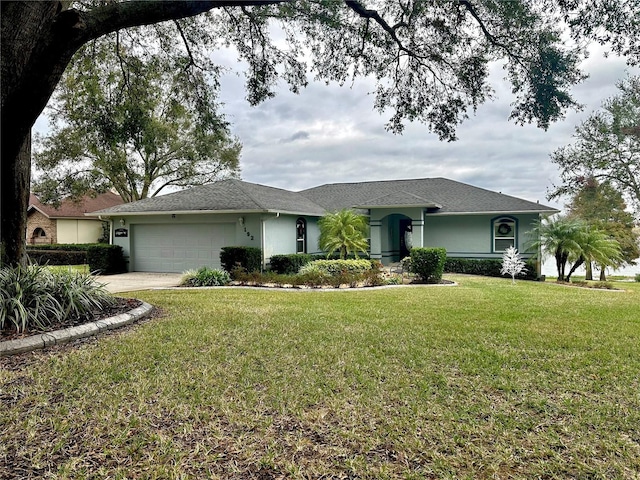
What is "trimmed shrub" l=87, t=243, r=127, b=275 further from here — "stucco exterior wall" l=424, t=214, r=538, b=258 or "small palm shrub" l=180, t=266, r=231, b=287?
"stucco exterior wall" l=424, t=214, r=538, b=258

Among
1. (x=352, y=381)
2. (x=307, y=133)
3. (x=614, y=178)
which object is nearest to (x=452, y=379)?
(x=352, y=381)

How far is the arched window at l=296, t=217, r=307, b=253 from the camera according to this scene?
16769mm

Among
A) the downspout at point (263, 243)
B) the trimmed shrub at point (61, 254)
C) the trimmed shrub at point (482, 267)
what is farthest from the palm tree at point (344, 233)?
the trimmed shrub at point (61, 254)

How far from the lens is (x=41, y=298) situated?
5.32 meters

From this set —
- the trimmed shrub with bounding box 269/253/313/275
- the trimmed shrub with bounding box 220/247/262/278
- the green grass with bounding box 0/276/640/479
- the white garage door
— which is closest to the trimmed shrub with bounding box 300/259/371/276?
the trimmed shrub with bounding box 269/253/313/275

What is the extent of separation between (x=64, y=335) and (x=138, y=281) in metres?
8.53

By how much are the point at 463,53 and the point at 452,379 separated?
6627 mm

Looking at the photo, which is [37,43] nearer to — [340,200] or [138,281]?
[138,281]

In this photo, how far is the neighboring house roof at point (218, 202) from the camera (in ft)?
46.8

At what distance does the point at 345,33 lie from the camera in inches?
320

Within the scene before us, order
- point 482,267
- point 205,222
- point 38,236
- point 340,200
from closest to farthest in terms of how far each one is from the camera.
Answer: point 205,222, point 482,267, point 340,200, point 38,236

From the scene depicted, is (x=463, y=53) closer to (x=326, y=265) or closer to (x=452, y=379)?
(x=452, y=379)

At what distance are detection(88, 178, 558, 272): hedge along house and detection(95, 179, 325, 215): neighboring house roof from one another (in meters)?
0.04

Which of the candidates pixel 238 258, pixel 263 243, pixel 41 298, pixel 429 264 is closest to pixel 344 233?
pixel 263 243
